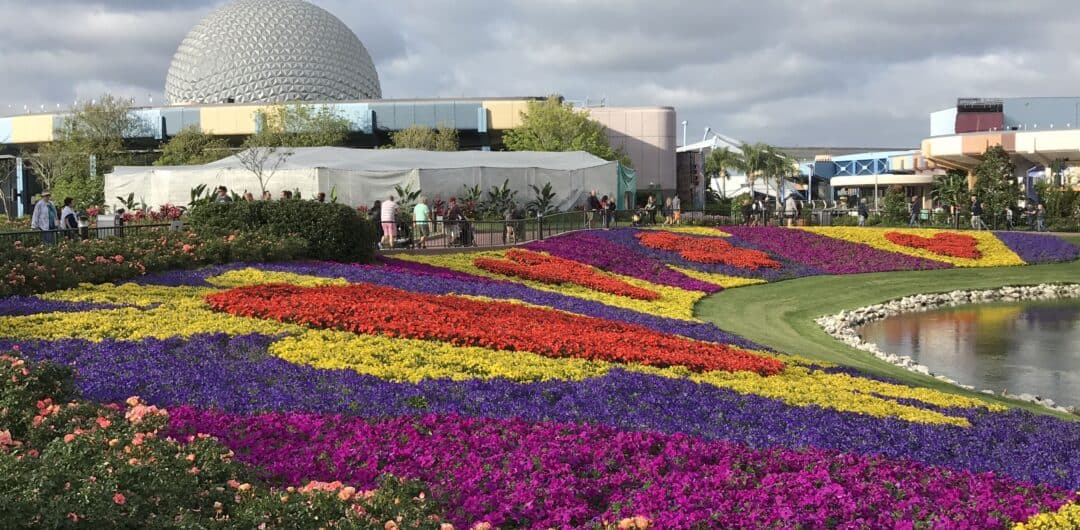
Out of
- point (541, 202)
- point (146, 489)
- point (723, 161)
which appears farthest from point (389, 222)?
point (723, 161)

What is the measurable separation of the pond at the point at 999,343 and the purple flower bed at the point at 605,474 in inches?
255

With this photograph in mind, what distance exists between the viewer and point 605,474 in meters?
6.15

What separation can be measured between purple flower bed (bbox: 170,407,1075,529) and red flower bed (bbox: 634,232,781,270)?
18.6 meters

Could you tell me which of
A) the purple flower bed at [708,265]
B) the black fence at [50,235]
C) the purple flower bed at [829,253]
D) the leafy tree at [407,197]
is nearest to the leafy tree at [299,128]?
the leafy tree at [407,197]

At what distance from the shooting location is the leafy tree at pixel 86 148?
170ft

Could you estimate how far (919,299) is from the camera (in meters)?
22.0

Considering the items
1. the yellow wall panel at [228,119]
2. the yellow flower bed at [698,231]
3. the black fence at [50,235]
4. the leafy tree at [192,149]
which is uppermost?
the yellow wall panel at [228,119]

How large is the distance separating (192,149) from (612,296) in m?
47.8

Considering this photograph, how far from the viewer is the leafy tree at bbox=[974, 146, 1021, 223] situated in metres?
37.6

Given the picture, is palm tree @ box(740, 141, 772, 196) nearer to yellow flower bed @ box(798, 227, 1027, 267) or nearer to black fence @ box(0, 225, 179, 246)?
yellow flower bed @ box(798, 227, 1027, 267)

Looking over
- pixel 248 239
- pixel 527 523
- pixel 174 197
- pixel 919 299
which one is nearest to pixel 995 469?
pixel 527 523

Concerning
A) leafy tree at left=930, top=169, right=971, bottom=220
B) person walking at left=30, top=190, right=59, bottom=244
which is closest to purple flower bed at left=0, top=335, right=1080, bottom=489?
person walking at left=30, top=190, right=59, bottom=244

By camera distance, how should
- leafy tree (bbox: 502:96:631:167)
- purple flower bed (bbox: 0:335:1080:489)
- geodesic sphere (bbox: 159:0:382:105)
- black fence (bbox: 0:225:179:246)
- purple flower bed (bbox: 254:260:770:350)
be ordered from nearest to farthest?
purple flower bed (bbox: 0:335:1080:489) < black fence (bbox: 0:225:179:246) < purple flower bed (bbox: 254:260:770:350) < leafy tree (bbox: 502:96:631:167) < geodesic sphere (bbox: 159:0:382:105)

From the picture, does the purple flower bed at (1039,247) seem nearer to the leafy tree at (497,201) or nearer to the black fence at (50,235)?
the leafy tree at (497,201)
